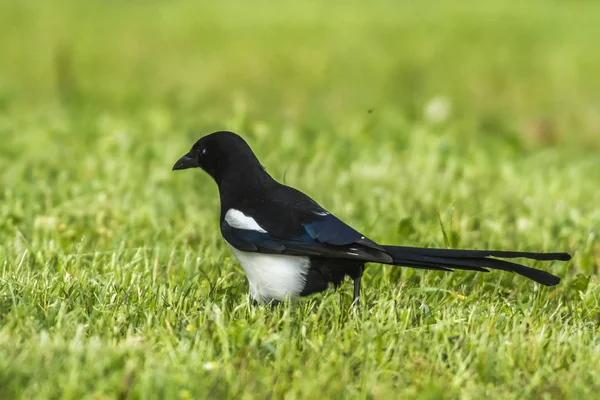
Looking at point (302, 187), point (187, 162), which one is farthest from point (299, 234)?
point (302, 187)

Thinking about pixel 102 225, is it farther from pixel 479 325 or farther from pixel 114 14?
pixel 114 14

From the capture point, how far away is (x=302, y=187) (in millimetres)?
6590

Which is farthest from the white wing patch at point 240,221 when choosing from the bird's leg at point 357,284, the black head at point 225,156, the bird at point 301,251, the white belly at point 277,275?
the bird's leg at point 357,284

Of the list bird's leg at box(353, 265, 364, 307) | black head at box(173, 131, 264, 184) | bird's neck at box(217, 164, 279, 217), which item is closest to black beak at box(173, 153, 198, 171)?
black head at box(173, 131, 264, 184)

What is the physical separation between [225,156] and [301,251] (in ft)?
2.59

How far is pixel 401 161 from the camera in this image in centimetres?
756

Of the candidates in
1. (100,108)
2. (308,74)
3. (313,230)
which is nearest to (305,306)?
(313,230)

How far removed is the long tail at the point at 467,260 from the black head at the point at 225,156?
33.5 inches

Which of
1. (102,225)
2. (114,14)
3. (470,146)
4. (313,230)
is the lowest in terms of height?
(102,225)

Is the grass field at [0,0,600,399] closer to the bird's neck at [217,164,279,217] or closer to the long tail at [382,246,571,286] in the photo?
the long tail at [382,246,571,286]

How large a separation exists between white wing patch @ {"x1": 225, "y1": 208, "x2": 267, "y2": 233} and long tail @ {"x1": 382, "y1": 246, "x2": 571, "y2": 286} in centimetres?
57

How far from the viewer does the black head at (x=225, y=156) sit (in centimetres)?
435

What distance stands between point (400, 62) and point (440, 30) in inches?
60.2

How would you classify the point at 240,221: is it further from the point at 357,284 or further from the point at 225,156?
the point at 357,284
